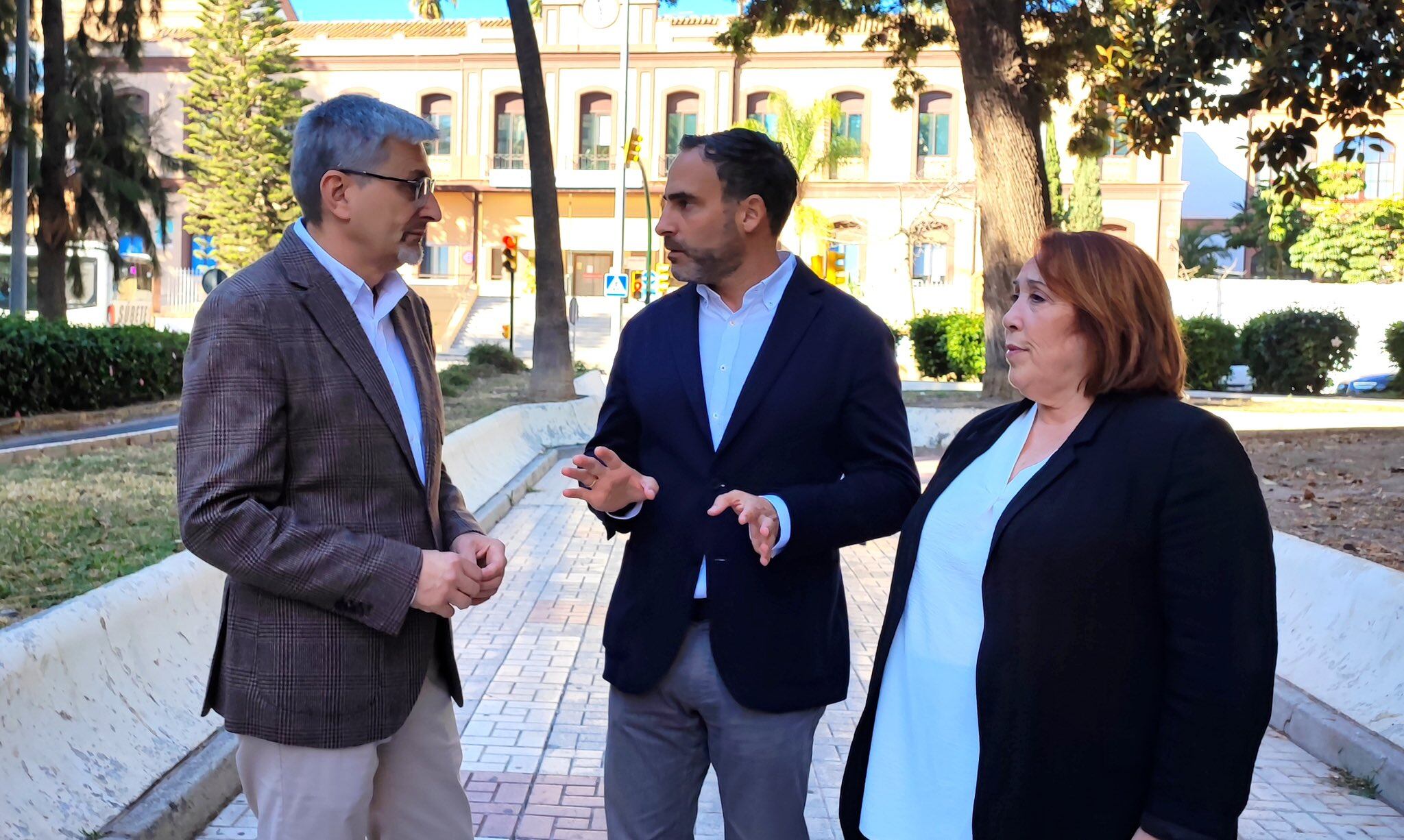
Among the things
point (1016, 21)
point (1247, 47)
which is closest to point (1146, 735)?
point (1247, 47)

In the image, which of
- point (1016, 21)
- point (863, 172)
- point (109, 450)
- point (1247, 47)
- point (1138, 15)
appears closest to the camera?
point (1247, 47)

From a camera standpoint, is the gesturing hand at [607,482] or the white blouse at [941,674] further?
the gesturing hand at [607,482]

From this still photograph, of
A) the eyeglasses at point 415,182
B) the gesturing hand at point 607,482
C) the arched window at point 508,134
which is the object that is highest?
the arched window at point 508,134

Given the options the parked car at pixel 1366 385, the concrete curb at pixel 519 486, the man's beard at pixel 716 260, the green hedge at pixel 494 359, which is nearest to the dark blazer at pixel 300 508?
the man's beard at pixel 716 260

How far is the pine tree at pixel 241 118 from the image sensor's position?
158 ft

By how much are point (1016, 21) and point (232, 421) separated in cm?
1603

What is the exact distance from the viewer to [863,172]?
53.1 m

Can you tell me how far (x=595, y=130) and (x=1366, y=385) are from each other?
34311mm

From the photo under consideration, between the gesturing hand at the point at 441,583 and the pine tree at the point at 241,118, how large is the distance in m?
48.4

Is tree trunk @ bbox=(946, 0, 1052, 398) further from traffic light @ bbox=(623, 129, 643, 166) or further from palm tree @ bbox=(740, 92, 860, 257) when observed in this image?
palm tree @ bbox=(740, 92, 860, 257)

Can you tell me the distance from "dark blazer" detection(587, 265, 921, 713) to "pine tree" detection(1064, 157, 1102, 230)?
44.8 metres

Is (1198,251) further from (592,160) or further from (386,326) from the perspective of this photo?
(386,326)

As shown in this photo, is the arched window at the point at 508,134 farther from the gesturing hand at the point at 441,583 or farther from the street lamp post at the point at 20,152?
the gesturing hand at the point at 441,583

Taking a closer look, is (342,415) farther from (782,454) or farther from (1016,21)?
(1016,21)
